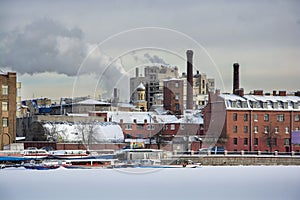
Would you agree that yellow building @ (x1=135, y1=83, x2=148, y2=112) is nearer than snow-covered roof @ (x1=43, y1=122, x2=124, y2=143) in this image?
No

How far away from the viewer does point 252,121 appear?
6488 cm

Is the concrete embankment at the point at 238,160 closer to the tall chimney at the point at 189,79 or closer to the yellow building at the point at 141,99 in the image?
the tall chimney at the point at 189,79

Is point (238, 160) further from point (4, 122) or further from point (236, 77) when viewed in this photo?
point (4, 122)

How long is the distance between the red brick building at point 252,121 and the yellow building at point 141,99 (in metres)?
23.0

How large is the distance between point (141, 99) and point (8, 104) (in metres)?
31.8

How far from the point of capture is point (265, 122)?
214 ft

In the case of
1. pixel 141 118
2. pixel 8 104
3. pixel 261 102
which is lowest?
pixel 141 118

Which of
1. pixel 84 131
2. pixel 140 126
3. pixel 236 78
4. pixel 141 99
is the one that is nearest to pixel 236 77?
pixel 236 78

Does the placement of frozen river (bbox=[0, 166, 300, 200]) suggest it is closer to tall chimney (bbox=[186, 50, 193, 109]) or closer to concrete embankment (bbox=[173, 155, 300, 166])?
concrete embankment (bbox=[173, 155, 300, 166])

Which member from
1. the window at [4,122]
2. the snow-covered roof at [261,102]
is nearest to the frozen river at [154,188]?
the window at [4,122]

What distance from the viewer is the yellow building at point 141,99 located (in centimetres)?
8841

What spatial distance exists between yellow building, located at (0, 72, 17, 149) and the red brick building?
1717 cm

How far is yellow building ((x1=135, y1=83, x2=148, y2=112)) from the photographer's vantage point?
88412 mm

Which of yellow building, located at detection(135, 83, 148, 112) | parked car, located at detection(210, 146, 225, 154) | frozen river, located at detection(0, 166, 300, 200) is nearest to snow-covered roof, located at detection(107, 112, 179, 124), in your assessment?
parked car, located at detection(210, 146, 225, 154)
